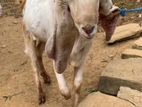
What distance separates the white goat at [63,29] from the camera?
2.84 metres

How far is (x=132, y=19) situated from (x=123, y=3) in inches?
32.5

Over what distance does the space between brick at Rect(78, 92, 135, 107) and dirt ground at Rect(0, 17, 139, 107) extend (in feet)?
1.40

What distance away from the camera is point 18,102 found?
4258 millimetres

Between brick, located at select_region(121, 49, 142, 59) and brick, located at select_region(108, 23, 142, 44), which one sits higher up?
brick, located at select_region(121, 49, 142, 59)

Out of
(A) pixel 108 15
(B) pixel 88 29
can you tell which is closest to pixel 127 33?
(A) pixel 108 15

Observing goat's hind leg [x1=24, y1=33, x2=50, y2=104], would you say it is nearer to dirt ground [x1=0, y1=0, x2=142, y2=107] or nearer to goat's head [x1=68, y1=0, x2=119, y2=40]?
dirt ground [x1=0, y1=0, x2=142, y2=107]

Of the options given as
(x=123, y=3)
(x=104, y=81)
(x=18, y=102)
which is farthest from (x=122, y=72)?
(x=123, y=3)

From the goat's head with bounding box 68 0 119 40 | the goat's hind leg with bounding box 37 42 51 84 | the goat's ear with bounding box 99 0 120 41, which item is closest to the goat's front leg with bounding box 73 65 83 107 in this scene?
the goat's ear with bounding box 99 0 120 41

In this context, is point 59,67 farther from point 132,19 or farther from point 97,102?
point 132,19

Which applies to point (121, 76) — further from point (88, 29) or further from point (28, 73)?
point (28, 73)

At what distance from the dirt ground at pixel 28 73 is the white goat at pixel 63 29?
0.55ft

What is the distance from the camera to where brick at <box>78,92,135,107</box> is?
11.7 feet

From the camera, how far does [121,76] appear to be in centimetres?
387

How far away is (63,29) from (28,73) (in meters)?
1.74
